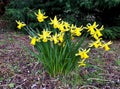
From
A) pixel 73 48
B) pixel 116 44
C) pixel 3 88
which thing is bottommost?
pixel 116 44

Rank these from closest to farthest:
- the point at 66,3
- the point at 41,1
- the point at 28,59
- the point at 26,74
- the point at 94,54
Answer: the point at 26,74
the point at 28,59
the point at 94,54
the point at 66,3
the point at 41,1

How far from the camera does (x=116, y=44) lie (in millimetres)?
5605

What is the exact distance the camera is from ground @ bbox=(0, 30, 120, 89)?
11.1 ft

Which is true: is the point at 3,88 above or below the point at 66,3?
below

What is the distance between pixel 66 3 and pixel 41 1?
659mm

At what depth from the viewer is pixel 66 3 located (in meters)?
5.57

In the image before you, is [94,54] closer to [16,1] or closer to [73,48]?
[73,48]

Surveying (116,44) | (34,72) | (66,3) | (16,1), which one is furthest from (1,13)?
(34,72)

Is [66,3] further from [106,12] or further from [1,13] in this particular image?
[1,13]

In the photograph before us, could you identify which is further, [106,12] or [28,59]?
[106,12]

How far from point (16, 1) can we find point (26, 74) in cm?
281

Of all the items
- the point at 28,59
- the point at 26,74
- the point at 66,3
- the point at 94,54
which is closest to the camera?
the point at 26,74

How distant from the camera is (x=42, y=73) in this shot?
3562mm

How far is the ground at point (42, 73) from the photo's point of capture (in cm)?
339
